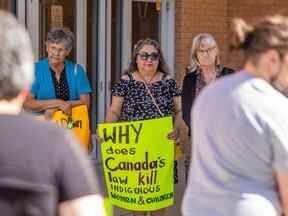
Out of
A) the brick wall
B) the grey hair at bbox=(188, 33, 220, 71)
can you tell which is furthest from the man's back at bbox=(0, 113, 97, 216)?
the brick wall

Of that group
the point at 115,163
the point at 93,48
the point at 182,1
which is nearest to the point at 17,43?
the point at 115,163

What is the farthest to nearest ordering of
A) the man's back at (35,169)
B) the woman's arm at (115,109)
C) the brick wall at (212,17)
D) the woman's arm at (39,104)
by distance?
the brick wall at (212,17), the woman's arm at (115,109), the woman's arm at (39,104), the man's back at (35,169)

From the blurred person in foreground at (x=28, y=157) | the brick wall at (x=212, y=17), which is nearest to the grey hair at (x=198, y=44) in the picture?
the brick wall at (x=212, y=17)

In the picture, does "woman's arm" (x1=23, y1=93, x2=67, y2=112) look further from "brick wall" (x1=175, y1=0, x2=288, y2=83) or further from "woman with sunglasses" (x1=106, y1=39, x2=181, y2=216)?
"brick wall" (x1=175, y1=0, x2=288, y2=83)

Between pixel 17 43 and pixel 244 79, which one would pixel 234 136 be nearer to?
pixel 244 79

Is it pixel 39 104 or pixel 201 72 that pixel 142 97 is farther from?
pixel 39 104

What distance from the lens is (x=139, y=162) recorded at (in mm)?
5328

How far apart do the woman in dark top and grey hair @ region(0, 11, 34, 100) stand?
3.60 meters

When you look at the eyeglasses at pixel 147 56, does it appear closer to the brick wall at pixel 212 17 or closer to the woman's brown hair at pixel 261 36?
the woman's brown hair at pixel 261 36

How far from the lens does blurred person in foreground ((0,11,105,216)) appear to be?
1.96 meters

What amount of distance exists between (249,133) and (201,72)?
3077mm

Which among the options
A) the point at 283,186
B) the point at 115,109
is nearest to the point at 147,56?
the point at 115,109

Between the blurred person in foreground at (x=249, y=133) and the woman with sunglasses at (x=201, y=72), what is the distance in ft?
9.07

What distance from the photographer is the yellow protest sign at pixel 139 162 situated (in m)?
5.29
